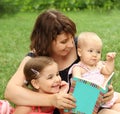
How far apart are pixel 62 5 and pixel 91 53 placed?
31.1 feet

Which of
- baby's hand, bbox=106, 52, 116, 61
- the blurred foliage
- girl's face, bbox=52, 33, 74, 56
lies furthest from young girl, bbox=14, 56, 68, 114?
the blurred foliage

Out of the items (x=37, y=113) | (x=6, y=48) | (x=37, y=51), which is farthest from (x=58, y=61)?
(x=6, y=48)

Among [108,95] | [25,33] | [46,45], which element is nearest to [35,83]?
[46,45]

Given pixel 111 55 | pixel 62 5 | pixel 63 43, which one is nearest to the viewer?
pixel 111 55

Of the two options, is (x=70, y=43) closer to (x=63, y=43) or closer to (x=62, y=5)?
(x=63, y=43)

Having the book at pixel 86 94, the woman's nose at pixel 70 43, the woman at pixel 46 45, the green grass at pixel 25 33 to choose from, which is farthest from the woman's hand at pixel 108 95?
the green grass at pixel 25 33

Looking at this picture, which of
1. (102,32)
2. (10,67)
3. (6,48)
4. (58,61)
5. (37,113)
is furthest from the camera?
(102,32)

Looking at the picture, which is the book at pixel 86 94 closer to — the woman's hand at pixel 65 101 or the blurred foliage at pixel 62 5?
the woman's hand at pixel 65 101

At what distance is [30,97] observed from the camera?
400 centimetres

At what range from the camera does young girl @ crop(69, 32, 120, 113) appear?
402 cm

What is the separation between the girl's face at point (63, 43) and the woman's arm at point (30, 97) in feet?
1.00

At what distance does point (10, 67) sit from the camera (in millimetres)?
6773

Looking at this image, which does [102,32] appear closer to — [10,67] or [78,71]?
[10,67]

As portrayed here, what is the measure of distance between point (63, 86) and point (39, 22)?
1.88 feet
